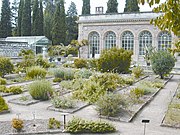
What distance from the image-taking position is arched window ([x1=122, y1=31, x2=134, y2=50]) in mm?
33906

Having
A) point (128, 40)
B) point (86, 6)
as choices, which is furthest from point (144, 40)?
point (86, 6)

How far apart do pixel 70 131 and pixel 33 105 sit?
11.1 feet

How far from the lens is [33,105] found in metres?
9.20

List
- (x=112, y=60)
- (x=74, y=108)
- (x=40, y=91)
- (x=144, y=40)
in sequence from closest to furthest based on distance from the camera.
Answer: (x=74, y=108), (x=40, y=91), (x=112, y=60), (x=144, y=40)

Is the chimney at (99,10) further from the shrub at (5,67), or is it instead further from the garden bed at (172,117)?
the garden bed at (172,117)

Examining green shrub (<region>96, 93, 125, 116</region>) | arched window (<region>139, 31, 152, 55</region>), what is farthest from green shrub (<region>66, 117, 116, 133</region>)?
arched window (<region>139, 31, 152, 55</region>)

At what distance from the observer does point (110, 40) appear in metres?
35.2

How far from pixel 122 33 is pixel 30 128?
2893cm

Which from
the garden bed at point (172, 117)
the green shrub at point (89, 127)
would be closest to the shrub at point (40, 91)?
the green shrub at point (89, 127)

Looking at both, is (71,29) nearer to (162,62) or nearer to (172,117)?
(162,62)

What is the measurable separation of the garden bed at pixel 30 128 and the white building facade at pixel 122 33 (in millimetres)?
26511

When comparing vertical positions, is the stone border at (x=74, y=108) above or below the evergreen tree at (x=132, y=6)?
below

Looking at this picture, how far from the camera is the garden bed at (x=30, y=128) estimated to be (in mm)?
6070

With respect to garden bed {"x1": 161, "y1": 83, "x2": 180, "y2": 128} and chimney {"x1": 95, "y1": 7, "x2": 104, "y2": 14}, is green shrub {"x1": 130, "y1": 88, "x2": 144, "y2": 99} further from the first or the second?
chimney {"x1": 95, "y1": 7, "x2": 104, "y2": 14}
